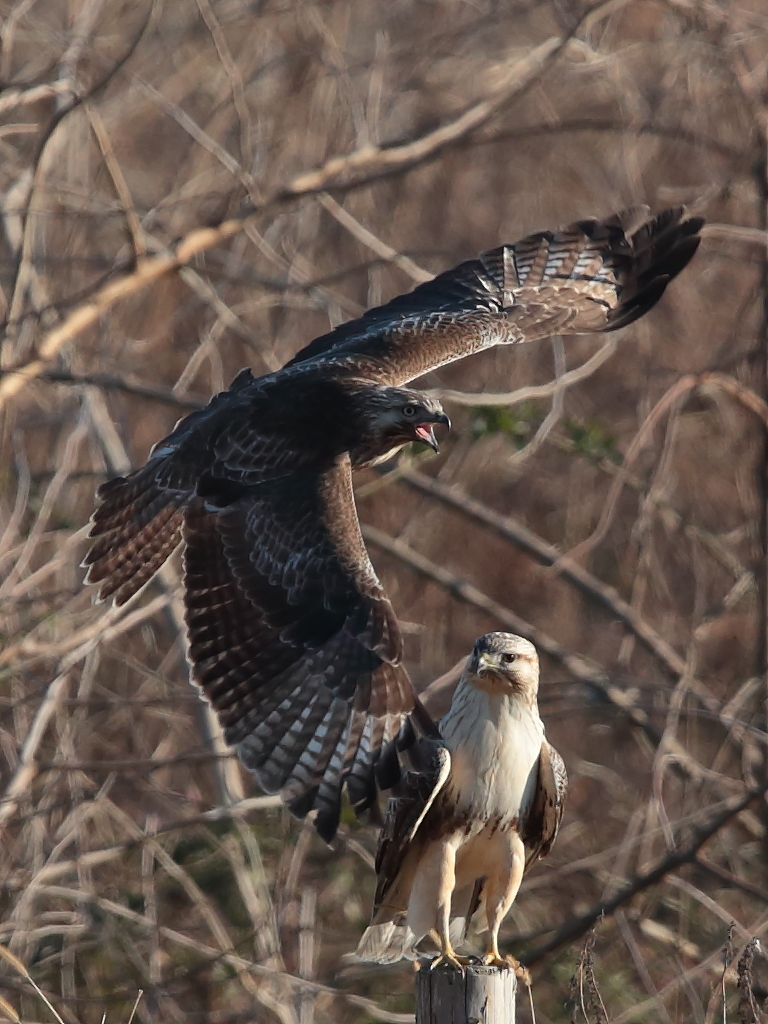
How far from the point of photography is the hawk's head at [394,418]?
5242 mm

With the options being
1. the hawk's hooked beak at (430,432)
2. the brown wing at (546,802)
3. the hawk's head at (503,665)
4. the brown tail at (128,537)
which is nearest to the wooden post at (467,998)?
the brown wing at (546,802)

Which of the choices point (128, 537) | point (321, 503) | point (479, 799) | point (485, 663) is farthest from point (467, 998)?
point (128, 537)

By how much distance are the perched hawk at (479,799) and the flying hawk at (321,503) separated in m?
0.14

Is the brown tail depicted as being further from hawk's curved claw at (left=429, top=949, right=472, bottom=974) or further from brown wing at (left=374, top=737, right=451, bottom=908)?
hawk's curved claw at (left=429, top=949, right=472, bottom=974)

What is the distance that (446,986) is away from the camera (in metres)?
3.62

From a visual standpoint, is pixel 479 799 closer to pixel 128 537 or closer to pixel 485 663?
pixel 485 663

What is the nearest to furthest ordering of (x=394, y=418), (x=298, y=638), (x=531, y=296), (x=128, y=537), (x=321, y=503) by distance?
(x=298, y=638) < (x=321, y=503) < (x=394, y=418) < (x=128, y=537) < (x=531, y=296)

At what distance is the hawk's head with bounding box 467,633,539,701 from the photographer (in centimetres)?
396

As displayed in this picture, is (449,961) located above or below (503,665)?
below

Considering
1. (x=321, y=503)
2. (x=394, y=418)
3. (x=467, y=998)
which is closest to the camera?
(x=467, y=998)

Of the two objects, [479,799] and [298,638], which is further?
[298,638]

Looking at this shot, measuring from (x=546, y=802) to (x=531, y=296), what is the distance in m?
2.76

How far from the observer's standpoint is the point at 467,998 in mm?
3574

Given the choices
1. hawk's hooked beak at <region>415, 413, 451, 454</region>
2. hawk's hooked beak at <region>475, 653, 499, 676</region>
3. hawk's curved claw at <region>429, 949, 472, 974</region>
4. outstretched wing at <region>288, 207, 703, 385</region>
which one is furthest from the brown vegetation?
hawk's hooked beak at <region>475, 653, 499, 676</region>
